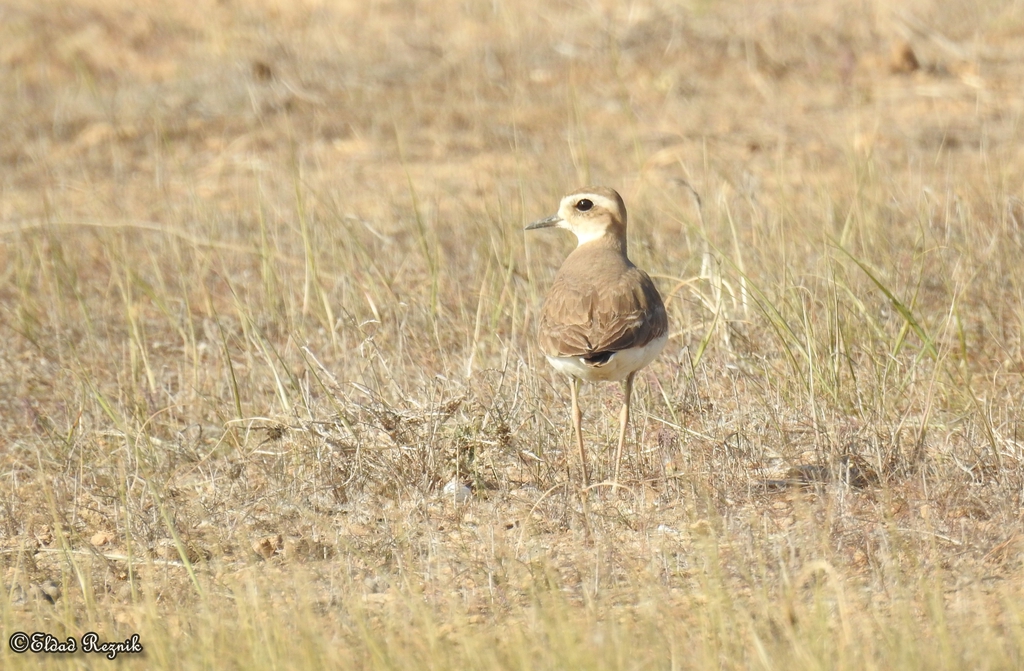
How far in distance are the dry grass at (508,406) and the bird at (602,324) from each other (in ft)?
1.18

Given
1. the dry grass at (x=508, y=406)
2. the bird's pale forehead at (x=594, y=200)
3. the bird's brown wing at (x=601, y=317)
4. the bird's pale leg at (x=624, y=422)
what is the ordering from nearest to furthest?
the dry grass at (x=508, y=406)
the bird's brown wing at (x=601, y=317)
the bird's pale leg at (x=624, y=422)
the bird's pale forehead at (x=594, y=200)

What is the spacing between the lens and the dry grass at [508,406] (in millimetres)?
3701

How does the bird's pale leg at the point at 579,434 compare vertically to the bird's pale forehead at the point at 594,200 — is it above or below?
below

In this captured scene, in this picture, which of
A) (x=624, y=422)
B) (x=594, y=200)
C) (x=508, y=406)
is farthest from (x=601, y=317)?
(x=594, y=200)

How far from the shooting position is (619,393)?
18.3 ft

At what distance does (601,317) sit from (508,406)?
28.9 inches

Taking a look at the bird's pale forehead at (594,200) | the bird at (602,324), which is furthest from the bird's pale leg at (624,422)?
the bird's pale forehead at (594,200)

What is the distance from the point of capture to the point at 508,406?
203 inches

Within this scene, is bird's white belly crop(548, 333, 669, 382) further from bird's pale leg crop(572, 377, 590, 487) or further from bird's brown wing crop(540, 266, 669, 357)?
bird's pale leg crop(572, 377, 590, 487)

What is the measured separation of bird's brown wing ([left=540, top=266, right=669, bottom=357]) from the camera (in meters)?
4.48

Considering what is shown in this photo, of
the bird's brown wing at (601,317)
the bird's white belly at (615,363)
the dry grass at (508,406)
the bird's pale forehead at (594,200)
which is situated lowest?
the dry grass at (508,406)

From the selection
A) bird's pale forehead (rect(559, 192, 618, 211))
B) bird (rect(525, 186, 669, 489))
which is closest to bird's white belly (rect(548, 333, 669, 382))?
bird (rect(525, 186, 669, 489))

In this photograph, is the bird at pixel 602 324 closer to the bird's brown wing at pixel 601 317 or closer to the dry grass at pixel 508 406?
the bird's brown wing at pixel 601 317

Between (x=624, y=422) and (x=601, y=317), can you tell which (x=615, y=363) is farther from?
(x=624, y=422)
